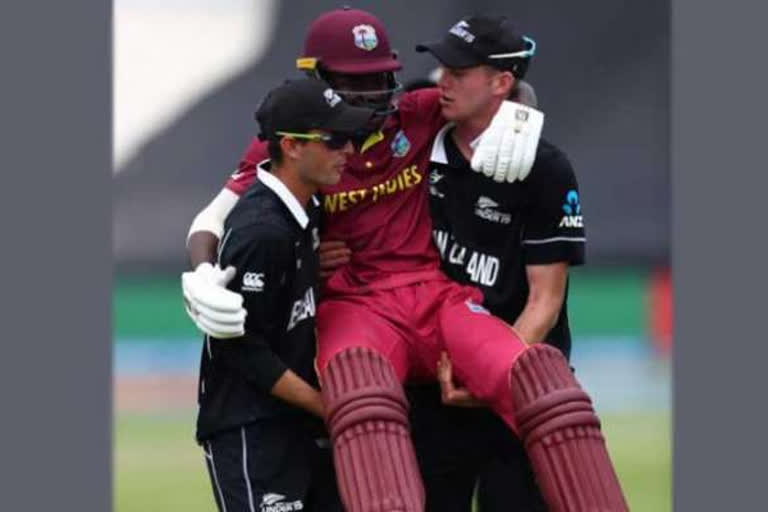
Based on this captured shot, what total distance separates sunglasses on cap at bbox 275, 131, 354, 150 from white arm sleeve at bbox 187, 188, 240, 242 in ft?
0.97

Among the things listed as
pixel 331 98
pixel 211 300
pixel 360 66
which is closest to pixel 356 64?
pixel 360 66

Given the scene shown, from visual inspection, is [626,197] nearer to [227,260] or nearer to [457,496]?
[457,496]

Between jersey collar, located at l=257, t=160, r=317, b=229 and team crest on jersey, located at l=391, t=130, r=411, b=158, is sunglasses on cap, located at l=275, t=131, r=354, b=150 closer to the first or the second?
jersey collar, located at l=257, t=160, r=317, b=229

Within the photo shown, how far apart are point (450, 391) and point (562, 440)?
27cm

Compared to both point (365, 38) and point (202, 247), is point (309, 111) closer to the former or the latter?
point (365, 38)

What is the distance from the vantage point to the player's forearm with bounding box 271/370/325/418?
379 centimetres

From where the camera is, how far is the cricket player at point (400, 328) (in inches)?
146

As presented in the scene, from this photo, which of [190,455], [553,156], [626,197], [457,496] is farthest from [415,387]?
[626,197]

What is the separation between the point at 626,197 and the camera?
7.13m

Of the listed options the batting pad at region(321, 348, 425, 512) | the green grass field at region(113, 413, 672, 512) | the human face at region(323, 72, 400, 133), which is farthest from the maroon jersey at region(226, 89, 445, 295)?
the green grass field at region(113, 413, 672, 512)

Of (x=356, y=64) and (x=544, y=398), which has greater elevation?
(x=356, y=64)

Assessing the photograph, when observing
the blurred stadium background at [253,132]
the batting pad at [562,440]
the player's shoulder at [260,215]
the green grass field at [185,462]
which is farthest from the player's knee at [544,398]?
the blurred stadium background at [253,132]

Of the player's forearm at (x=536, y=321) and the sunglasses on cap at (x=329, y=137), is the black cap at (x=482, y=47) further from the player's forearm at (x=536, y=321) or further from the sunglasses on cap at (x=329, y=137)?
the player's forearm at (x=536, y=321)

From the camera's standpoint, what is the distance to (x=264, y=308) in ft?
12.4
